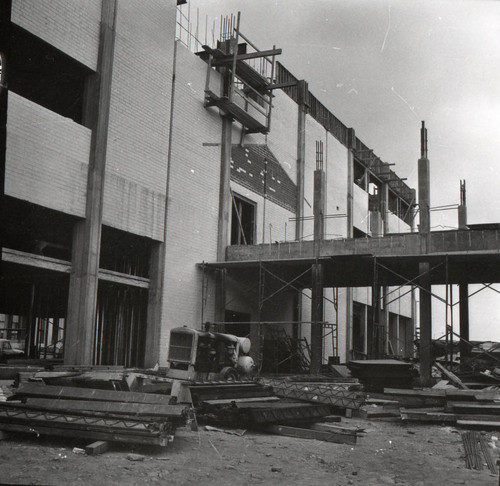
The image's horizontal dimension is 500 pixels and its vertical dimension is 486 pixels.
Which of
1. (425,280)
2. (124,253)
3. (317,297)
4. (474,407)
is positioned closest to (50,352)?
(124,253)

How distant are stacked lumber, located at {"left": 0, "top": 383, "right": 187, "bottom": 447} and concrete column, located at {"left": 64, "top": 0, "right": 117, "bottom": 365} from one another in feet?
27.2

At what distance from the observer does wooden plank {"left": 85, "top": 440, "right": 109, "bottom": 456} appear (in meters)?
8.05

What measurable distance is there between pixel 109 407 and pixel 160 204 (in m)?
13.5

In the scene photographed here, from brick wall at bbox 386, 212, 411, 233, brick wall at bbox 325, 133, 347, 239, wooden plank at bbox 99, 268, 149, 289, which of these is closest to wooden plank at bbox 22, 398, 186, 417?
wooden plank at bbox 99, 268, 149, 289

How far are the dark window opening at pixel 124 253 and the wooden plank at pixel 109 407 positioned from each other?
460 inches

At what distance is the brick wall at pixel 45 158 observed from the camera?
16.3 m

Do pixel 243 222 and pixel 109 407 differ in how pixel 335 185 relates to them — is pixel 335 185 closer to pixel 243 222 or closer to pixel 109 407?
pixel 243 222

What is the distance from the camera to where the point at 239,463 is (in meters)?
8.33

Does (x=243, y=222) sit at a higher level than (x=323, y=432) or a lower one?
higher

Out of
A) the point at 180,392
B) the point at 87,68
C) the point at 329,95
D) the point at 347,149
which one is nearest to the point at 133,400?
the point at 180,392

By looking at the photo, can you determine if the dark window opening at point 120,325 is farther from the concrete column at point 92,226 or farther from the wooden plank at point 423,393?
the wooden plank at point 423,393

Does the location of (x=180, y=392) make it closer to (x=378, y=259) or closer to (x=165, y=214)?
(x=165, y=214)

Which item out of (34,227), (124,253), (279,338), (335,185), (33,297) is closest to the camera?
(34,227)

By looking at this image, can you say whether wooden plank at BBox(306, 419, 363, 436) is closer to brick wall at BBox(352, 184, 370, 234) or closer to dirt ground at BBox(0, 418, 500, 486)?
dirt ground at BBox(0, 418, 500, 486)
